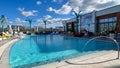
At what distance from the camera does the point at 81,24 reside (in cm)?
3319

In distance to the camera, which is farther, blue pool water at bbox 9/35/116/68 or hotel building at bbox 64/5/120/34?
hotel building at bbox 64/5/120/34

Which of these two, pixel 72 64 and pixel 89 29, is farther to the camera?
pixel 89 29

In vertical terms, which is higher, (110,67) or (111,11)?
(111,11)

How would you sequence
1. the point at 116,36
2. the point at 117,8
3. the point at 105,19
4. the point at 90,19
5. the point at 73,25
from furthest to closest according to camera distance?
the point at 73,25 < the point at 90,19 < the point at 105,19 < the point at 117,8 < the point at 116,36

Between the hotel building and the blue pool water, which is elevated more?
the hotel building

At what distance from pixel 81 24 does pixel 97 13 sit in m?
7.33

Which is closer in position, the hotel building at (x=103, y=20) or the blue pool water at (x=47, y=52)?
the blue pool water at (x=47, y=52)

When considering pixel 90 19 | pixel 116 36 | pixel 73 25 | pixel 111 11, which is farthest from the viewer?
pixel 73 25

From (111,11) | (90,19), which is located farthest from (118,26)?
(90,19)

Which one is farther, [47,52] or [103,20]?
[103,20]

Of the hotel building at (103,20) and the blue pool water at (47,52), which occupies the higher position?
the hotel building at (103,20)

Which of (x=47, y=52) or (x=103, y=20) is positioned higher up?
(x=103, y=20)

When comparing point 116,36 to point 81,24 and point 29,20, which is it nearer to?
point 81,24

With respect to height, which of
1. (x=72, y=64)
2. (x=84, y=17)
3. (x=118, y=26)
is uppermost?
(x=84, y=17)
